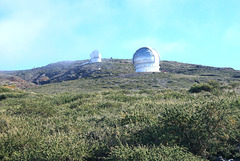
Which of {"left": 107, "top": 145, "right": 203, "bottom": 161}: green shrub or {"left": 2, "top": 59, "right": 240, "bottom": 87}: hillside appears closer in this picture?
{"left": 107, "top": 145, "right": 203, "bottom": 161}: green shrub

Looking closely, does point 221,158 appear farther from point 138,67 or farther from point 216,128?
point 138,67

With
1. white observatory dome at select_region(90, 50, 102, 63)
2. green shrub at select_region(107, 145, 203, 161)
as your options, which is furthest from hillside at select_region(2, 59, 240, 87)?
green shrub at select_region(107, 145, 203, 161)

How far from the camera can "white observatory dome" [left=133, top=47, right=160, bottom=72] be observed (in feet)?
154

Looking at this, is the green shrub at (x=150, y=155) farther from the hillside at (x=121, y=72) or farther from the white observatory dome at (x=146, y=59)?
the white observatory dome at (x=146, y=59)

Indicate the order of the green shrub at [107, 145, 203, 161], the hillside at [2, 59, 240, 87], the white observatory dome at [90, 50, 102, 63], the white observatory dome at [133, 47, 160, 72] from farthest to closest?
the white observatory dome at [90, 50, 102, 63], the white observatory dome at [133, 47, 160, 72], the hillside at [2, 59, 240, 87], the green shrub at [107, 145, 203, 161]

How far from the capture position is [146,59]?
47.4m

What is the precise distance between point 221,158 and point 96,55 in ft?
258

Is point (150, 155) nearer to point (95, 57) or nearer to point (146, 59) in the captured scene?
point (146, 59)

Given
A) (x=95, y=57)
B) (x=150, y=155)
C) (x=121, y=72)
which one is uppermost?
(x=95, y=57)

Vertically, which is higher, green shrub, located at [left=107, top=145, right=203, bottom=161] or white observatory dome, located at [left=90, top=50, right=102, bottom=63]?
white observatory dome, located at [left=90, top=50, right=102, bottom=63]

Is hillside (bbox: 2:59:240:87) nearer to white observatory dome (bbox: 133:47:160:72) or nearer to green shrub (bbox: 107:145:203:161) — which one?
white observatory dome (bbox: 133:47:160:72)

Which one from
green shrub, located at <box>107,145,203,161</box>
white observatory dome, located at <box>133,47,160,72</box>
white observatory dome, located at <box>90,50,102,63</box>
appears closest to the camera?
green shrub, located at <box>107,145,203,161</box>

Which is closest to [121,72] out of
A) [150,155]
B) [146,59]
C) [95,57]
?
[146,59]

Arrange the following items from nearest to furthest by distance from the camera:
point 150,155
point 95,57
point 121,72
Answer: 1. point 150,155
2. point 121,72
3. point 95,57
